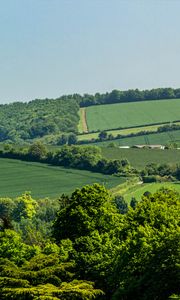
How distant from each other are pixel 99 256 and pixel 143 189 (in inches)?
4054

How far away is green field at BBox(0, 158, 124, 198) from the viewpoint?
169000 mm

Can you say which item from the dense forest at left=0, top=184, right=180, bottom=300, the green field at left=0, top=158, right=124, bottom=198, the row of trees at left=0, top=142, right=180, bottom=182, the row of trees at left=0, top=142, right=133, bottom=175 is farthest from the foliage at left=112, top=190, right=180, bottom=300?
the row of trees at left=0, top=142, right=133, bottom=175

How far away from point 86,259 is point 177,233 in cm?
1100

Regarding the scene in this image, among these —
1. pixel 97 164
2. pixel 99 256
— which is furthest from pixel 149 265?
pixel 97 164

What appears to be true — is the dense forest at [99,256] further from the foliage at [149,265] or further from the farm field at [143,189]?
the farm field at [143,189]

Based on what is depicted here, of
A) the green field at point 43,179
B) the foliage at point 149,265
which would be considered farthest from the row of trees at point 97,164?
the foliage at point 149,265

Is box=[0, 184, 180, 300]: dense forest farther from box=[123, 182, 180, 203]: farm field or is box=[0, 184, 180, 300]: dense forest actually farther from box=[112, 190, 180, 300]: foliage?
box=[123, 182, 180, 203]: farm field

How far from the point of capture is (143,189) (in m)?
166

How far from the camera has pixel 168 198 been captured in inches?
3152

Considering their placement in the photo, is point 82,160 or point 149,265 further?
point 82,160

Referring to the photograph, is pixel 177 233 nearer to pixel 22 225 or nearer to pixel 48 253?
pixel 48 253

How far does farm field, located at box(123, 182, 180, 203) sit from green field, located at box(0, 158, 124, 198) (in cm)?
498

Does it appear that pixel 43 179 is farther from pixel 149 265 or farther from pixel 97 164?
pixel 149 265

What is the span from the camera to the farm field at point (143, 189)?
159 m
